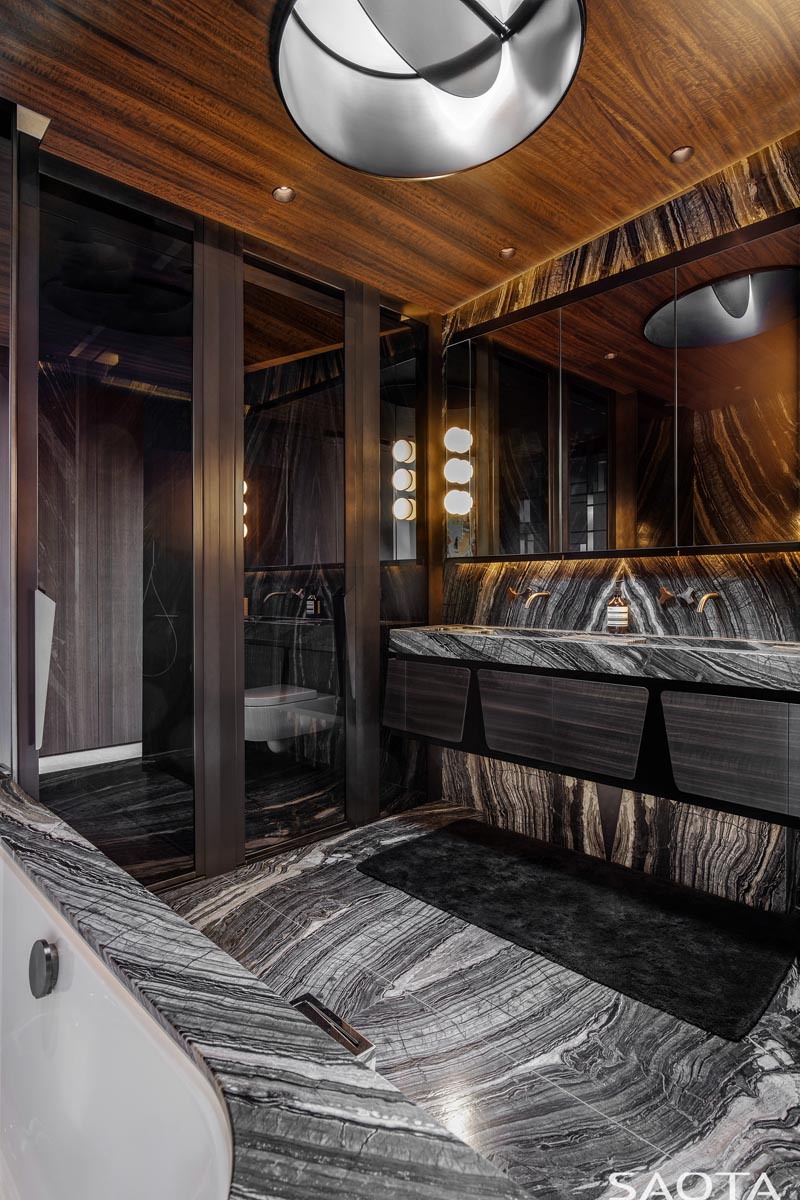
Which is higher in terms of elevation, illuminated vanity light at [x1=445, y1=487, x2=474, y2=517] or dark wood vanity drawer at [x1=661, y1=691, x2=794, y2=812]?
illuminated vanity light at [x1=445, y1=487, x2=474, y2=517]

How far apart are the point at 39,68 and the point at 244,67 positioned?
0.60 meters

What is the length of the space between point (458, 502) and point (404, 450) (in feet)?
1.30

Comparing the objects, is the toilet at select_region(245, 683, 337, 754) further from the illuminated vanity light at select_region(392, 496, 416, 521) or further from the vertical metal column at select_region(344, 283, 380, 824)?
the illuminated vanity light at select_region(392, 496, 416, 521)

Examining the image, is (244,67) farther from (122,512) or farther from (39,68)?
(122,512)

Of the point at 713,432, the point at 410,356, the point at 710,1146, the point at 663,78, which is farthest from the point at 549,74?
the point at 710,1146

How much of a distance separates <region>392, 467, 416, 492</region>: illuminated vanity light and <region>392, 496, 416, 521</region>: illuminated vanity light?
51 millimetres

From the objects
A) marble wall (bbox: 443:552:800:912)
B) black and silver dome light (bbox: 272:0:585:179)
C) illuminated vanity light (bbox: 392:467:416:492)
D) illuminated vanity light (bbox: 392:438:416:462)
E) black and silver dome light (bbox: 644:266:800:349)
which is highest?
black and silver dome light (bbox: 272:0:585:179)

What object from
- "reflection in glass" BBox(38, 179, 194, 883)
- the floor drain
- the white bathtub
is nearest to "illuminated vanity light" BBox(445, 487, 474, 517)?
"reflection in glass" BBox(38, 179, 194, 883)

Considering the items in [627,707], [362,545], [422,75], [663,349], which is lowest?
[627,707]

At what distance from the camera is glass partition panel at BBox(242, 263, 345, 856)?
2.84m

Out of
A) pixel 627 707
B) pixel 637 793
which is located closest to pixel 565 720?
pixel 627 707

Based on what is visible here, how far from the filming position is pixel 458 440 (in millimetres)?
3545

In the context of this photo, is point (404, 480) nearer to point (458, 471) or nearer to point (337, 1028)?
point (458, 471)

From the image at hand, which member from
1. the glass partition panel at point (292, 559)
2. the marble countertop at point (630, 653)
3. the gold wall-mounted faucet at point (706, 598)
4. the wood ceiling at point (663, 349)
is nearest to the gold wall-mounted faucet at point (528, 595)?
the marble countertop at point (630, 653)
